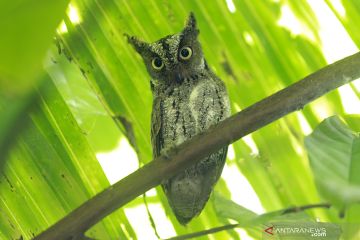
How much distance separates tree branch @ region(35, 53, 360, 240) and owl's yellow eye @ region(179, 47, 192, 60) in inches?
60.4

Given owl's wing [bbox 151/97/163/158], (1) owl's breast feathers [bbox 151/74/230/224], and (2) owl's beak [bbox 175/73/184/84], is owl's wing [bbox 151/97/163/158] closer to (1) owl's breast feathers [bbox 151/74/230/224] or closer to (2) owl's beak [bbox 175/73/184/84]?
(1) owl's breast feathers [bbox 151/74/230/224]

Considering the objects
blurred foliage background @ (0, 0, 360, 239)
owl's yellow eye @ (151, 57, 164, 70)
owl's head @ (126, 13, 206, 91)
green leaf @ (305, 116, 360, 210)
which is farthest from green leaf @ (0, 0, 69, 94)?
owl's yellow eye @ (151, 57, 164, 70)

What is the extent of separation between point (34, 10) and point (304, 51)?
61.3 inches

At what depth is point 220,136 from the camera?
139 cm

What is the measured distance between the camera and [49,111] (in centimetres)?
163

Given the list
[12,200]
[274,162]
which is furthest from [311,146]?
[12,200]

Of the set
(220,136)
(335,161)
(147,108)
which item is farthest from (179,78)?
(335,161)

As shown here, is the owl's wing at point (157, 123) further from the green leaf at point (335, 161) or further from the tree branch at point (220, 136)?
the green leaf at point (335, 161)

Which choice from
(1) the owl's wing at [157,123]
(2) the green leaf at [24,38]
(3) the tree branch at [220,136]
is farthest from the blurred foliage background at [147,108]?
(2) the green leaf at [24,38]

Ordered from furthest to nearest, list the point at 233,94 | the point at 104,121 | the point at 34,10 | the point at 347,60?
1. the point at 104,121
2. the point at 233,94
3. the point at 347,60
4. the point at 34,10

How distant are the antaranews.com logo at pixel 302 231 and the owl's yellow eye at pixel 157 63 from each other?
168 cm

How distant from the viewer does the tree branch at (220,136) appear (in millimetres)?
1270

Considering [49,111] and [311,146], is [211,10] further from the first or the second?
[311,146]

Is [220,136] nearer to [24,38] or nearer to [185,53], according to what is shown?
[24,38]
